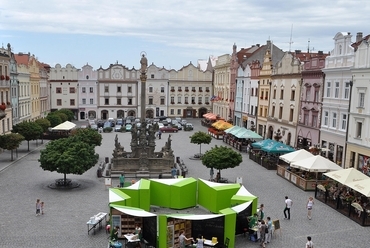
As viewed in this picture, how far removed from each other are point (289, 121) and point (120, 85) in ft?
138

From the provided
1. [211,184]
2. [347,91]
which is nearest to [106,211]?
[211,184]

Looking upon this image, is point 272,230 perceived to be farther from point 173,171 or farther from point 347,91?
point 347,91

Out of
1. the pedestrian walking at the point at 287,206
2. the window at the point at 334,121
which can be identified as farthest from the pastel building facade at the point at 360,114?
the pedestrian walking at the point at 287,206

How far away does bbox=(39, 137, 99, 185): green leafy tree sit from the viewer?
27.9 metres

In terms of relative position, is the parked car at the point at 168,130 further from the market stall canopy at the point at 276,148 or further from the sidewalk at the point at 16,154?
the market stall canopy at the point at 276,148

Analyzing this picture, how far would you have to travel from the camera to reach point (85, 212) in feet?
77.7

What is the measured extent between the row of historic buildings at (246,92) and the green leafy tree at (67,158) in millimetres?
20324

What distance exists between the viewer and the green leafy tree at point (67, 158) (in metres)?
27.9

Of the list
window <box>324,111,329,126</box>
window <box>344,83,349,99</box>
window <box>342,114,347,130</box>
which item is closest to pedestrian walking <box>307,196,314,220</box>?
window <box>342,114,347,130</box>

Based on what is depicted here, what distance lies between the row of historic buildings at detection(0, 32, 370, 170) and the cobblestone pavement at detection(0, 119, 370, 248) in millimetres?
8863

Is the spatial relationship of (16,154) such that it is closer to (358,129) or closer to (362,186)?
(362,186)

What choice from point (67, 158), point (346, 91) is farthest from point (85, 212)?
point (346, 91)

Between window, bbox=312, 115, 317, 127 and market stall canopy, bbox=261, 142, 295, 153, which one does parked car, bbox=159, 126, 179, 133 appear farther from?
market stall canopy, bbox=261, 142, 295, 153

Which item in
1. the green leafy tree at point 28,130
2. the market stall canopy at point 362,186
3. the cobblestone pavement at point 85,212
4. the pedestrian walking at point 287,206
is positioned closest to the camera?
the cobblestone pavement at point 85,212
